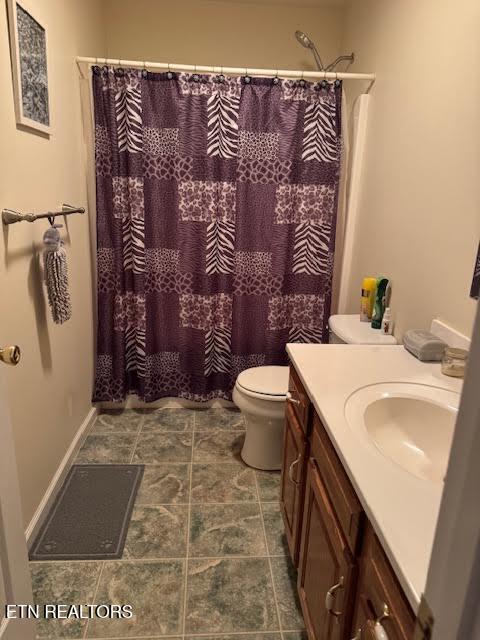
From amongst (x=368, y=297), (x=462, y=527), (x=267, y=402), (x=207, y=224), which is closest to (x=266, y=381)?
(x=267, y=402)

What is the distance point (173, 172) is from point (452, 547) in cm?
235

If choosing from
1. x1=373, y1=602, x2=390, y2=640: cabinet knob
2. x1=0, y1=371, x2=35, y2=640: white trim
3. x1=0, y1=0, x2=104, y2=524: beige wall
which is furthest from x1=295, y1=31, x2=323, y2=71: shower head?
x1=373, y1=602, x2=390, y2=640: cabinet knob

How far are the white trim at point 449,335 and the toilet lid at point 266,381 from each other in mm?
777

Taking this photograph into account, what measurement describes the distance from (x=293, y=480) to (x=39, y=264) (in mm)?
1292

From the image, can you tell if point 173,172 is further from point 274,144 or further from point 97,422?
point 97,422

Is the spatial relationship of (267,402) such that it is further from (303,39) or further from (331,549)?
(303,39)

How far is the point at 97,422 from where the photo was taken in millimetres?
2635

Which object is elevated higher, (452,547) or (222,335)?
(452,547)

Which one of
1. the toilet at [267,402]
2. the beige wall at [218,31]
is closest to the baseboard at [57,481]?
the toilet at [267,402]

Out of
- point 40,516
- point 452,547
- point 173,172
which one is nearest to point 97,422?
point 40,516

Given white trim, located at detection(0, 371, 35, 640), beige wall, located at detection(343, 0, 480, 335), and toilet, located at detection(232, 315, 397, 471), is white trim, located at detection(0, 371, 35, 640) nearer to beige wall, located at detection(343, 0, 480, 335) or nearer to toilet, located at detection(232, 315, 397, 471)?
toilet, located at detection(232, 315, 397, 471)

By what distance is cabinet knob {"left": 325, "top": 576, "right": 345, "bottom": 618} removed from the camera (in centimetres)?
96

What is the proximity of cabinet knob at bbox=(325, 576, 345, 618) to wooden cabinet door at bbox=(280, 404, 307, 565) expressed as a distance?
1.22 feet

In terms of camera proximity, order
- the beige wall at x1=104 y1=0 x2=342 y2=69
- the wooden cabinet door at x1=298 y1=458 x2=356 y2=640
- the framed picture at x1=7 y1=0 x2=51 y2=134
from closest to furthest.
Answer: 1. the wooden cabinet door at x1=298 y1=458 x2=356 y2=640
2. the framed picture at x1=7 y1=0 x2=51 y2=134
3. the beige wall at x1=104 y1=0 x2=342 y2=69
